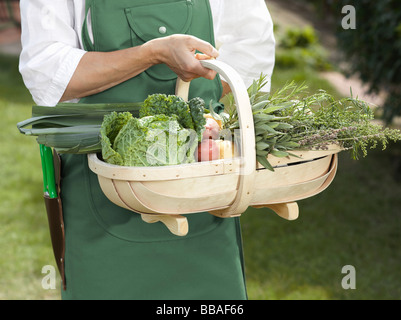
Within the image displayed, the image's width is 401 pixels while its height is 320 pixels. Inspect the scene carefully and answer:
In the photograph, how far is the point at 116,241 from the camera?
72.1 inches

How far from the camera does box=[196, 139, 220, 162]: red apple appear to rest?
148 cm

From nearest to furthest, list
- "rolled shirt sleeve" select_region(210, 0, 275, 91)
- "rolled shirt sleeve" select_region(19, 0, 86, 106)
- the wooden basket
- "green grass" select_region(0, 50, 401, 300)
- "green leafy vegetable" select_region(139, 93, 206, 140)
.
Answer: the wooden basket
"green leafy vegetable" select_region(139, 93, 206, 140)
"rolled shirt sleeve" select_region(19, 0, 86, 106)
"rolled shirt sleeve" select_region(210, 0, 275, 91)
"green grass" select_region(0, 50, 401, 300)

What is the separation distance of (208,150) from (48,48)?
23.0 inches

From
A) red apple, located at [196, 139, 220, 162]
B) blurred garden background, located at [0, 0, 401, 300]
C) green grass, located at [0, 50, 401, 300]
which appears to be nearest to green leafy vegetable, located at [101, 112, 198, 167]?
red apple, located at [196, 139, 220, 162]

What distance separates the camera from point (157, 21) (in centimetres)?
176

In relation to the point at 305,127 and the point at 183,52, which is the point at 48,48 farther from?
the point at 305,127

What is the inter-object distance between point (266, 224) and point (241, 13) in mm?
2690

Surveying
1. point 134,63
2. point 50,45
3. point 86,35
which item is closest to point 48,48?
point 50,45

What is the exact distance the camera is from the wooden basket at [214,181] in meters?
1.41

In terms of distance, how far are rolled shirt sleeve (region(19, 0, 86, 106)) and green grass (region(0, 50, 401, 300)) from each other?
2.18 m

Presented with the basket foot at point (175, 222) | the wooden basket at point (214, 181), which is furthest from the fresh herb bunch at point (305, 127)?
the basket foot at point (175, 222)

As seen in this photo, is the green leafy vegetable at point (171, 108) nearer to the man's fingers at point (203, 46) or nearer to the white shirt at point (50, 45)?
the man's fingers at point (203, 46)

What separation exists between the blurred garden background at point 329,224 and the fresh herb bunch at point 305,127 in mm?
1459

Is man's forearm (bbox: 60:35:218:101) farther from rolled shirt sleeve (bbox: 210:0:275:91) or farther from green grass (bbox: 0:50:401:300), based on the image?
green grass (bbox: 0:50:401:300)
